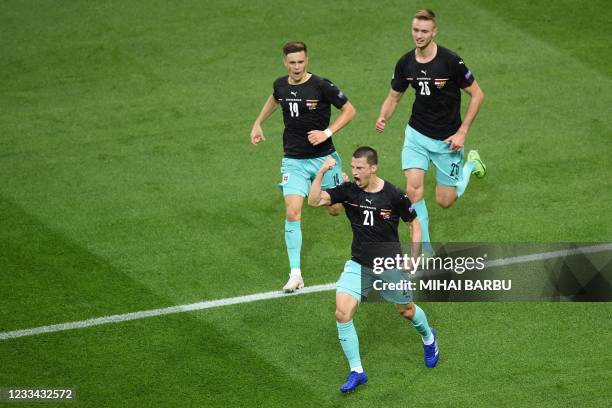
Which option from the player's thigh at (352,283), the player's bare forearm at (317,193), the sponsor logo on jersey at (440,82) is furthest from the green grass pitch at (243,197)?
the sponsor logo on jersey at (440,82)

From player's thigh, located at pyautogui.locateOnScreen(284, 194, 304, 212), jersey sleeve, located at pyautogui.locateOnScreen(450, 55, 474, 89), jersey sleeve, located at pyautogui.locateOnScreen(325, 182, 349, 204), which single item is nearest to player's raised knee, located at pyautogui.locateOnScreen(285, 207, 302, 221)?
player's thigh, located at pyautogui.locateOnScreen(284, 194, 304, 212)

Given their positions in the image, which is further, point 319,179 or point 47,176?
point 47,176

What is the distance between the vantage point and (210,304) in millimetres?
12500

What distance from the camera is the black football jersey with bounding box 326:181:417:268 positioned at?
35.4 ft

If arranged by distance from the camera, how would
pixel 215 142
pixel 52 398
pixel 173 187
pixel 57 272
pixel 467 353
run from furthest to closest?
1. pixel 215 142
2. pixel 173 187
3. pixel 57 272
4. pixel 467 353
5. pixel 52 398

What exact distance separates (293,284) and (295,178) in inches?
50.2

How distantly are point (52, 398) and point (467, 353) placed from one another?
4337 mm

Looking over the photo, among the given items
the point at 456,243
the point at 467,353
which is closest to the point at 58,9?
the point at 456,243

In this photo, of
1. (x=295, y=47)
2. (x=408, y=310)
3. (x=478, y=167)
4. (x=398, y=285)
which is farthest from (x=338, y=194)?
(x=478, y=167)

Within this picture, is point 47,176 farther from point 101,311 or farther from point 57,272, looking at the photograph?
point 101,311

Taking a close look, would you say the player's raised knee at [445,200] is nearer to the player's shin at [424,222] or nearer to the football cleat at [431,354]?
the player's shin at [424,222]

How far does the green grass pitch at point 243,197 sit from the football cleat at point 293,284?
0.15 metres

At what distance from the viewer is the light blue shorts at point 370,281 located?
1077 centimetres

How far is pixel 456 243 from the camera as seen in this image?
45.0ft
